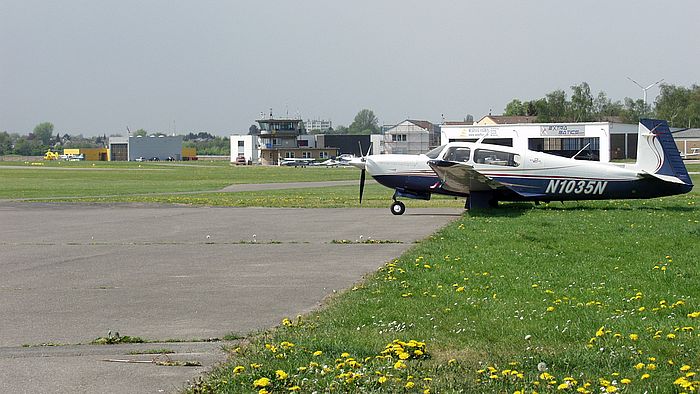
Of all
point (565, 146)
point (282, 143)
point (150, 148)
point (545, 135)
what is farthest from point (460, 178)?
point (150, 148)

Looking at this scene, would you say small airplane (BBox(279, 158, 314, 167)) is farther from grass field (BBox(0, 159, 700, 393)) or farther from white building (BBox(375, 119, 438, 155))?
grass field (BBox(0, 159, 700, 393))

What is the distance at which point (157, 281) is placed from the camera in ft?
43.5

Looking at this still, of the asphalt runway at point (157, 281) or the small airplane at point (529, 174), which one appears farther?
the small airplane at point (529, 174)

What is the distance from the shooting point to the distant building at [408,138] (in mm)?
122188

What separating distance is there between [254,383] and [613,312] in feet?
15.1

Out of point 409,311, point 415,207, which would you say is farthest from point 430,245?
point 415,207

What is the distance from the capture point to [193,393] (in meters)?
6.45

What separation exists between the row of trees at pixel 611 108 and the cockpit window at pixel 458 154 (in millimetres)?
113405

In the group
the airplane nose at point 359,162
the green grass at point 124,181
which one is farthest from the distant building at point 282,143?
the airplane nose at point 359,162

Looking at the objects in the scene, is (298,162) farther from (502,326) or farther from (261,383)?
(261,383)

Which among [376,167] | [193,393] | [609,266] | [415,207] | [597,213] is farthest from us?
[415,207]

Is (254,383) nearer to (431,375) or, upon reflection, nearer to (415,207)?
(431,375)

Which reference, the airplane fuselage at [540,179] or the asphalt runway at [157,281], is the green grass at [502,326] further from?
the airplane fuselage at [540,179]

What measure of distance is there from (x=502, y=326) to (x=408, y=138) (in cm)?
11530
